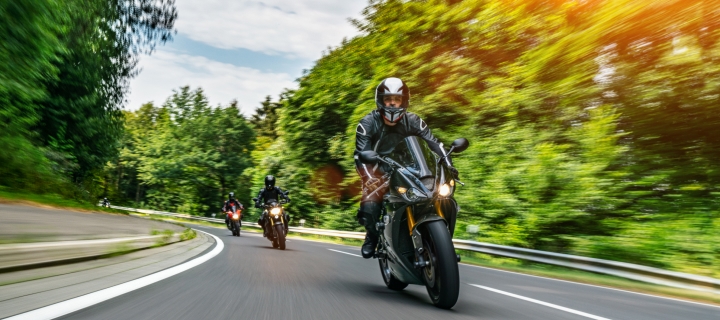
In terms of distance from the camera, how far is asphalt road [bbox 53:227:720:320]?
14.1 feet

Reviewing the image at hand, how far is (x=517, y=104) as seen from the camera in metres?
17.3

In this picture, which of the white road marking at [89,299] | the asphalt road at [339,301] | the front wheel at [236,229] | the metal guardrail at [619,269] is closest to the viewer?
the white road marking at [89,299]

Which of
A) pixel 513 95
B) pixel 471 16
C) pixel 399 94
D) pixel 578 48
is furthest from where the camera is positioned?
pixel 471 16

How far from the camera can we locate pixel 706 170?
12078mm

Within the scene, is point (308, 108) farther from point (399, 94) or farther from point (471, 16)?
point (399, 94)

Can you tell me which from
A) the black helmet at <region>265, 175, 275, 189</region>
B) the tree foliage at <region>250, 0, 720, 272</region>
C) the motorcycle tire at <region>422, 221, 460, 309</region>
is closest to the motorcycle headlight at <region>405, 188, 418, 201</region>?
the motorcycle tire at <region>422, 221, 460, 309</region>

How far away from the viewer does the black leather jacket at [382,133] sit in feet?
19.6

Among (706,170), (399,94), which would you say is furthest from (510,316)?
(706,170)

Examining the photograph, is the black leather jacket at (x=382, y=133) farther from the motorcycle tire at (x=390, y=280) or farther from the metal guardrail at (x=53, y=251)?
the metal guardrail at (x=53, y=251)

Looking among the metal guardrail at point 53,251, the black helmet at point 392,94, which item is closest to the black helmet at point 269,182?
the metal guardrail at point 53,251

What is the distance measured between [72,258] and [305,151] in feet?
93.5

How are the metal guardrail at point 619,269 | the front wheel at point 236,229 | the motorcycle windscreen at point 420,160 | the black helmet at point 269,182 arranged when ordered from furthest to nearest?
the front wheel at point 236,229 < the black helmet at point 269,182 < the metal guardrail at point 619,269 < the motorcycle windscreen at point 420,160

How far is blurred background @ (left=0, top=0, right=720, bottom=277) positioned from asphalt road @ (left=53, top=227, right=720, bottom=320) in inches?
202

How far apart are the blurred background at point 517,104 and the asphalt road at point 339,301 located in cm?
513
